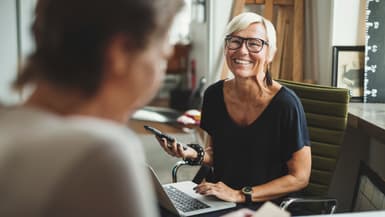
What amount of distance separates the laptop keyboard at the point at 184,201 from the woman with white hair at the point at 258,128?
9 cm

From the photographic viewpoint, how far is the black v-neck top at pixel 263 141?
5.50ft

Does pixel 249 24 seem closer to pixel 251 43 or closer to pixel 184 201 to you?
pixel 251 43

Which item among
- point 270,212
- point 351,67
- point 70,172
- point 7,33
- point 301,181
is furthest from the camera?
point 7,33

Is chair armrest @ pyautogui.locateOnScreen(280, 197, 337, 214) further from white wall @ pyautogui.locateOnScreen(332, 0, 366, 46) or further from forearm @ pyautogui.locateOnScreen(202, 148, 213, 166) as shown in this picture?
white wall @ pyautogui.locateOnScreen(332, 0, 366, 46)

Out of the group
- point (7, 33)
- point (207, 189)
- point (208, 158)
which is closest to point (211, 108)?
point (208, 158)

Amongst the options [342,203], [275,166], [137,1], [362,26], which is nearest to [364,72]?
[362,26]

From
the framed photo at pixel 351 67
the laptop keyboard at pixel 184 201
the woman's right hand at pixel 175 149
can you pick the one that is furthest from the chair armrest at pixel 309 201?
the framed photo at pixel 351 67

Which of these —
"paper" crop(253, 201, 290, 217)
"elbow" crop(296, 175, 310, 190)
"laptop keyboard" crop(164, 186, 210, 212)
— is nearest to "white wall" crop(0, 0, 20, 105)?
"laptop keyboard" crop(164, 186, 210, 212)

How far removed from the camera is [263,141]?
170cm

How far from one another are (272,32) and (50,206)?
135 cm

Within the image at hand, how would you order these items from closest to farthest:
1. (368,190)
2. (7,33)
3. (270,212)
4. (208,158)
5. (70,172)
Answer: (70,172) → (270,212) → (208,158) → (368,190) → (7,33)

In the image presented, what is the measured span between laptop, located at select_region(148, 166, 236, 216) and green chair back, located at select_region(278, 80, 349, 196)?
54cm

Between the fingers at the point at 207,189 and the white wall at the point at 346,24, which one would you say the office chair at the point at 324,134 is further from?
the white wall at the point at 346,24

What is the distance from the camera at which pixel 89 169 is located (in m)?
0.52
